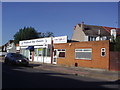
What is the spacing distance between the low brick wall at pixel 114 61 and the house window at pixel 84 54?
338 cm

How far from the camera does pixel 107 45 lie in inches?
902

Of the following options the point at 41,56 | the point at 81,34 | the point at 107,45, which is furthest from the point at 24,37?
the point at 107,45

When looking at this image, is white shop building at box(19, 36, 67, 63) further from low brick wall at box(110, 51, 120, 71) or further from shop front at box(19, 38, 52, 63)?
low brick wall at box(110, 51, 120, 71)

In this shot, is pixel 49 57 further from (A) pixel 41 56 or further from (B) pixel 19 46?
(B) pixel 19 46

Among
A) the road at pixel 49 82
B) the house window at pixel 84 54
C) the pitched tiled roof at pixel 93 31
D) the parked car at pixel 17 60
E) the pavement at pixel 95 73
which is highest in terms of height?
the pitched tiled roof at pixel 93 31

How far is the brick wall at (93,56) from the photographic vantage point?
23258mm

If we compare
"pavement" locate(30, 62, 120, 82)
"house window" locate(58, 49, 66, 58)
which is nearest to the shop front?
"house window" locate(58, 49, 66, 58)

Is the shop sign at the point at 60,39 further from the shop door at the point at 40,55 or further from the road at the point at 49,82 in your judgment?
the road at the point at 49,82

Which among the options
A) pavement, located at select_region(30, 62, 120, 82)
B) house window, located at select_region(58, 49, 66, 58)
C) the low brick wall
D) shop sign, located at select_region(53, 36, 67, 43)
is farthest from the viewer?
shop sign, located at select_region(53, 36, 67, 43)

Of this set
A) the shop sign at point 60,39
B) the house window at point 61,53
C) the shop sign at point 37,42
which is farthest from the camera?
the shop sign at point 37,42

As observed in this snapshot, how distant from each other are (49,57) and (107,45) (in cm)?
1163

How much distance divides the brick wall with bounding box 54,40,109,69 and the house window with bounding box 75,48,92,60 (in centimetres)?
39

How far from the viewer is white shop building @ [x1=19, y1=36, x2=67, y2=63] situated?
3192 cm

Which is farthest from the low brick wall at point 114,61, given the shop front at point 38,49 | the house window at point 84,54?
the shop front at point 38,49
